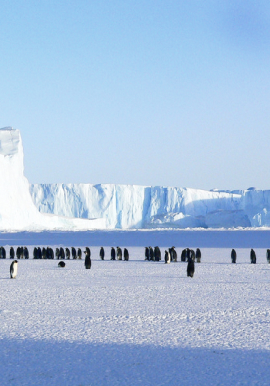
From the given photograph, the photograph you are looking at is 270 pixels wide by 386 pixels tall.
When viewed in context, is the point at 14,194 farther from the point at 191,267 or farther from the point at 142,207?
the point at 191,267

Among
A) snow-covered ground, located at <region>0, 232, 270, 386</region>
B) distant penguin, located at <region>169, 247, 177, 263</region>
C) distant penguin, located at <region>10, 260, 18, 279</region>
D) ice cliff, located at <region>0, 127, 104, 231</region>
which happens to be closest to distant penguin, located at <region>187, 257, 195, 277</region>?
snow-covered ground, located at <region>0, 232, 270, 386</region>

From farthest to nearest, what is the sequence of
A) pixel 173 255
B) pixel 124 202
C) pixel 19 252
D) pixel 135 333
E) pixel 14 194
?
A: pixel 124 202
pixel 14 194
pixel 19 252
pixel 173 255
pixel 135 333

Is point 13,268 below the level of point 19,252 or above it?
above

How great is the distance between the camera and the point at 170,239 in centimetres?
3569

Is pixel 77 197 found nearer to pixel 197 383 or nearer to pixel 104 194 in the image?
pixel 104 194

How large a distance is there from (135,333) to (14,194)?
38.7 meters

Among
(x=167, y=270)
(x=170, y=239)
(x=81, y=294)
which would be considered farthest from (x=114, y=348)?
(x=170, y=239)

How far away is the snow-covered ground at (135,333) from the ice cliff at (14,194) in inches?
1259

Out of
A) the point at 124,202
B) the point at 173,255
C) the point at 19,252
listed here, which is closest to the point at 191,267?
the point at 173,255

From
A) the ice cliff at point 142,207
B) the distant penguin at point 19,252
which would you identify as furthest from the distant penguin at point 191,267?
the ice cliff at point 142,207

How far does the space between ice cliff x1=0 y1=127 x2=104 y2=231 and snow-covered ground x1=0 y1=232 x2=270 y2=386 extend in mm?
31979

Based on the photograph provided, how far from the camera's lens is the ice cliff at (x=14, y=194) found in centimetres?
4131

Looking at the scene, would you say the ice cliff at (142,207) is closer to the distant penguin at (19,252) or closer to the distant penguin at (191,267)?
the distant penguin at (19,252)

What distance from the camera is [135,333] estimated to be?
5.66 m
